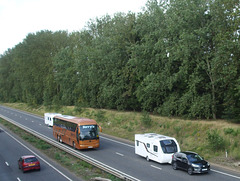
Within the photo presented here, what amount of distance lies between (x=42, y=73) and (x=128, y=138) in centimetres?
5730

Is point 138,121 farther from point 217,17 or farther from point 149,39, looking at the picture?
point 217,17

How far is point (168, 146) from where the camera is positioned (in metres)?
21.3

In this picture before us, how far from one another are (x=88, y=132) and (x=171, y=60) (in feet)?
43.6

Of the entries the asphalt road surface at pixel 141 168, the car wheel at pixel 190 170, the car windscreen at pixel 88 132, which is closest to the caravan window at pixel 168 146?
the asphalt road surface at pixel 141 168

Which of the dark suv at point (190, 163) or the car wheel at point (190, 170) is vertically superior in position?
the dark suv at point (190, 163)

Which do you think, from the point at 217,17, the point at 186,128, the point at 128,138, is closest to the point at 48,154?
the point at 128,138

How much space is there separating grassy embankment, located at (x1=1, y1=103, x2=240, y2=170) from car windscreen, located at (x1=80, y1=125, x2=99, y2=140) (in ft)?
23.1

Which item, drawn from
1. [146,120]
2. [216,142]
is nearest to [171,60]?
[146,120]

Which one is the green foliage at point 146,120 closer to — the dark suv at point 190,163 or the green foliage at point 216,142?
the green foliage at point 216,142

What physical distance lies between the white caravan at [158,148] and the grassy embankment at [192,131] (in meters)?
3.49

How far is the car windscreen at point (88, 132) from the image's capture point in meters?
25.8

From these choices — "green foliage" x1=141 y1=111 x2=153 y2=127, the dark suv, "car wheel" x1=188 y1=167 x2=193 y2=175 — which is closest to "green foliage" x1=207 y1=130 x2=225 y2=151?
the dark suv

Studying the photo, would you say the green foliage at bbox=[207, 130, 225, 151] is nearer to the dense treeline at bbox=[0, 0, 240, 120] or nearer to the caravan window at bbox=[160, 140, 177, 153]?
the caravan window at bbox=[160, 140, 177, 153]

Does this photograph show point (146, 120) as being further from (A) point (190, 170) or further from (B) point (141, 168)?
(A) point (190, 170)
